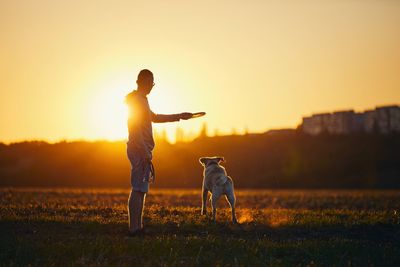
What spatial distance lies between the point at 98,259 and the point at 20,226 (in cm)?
429

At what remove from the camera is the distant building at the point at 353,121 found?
103312 mm

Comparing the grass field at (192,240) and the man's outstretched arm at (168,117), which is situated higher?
the man's outstretched arm at (168,117)

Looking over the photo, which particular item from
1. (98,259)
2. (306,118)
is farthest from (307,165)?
(98,259)

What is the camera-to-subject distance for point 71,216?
14695 millimetres

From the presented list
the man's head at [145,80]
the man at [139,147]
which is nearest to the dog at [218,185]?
the man at [139,147]

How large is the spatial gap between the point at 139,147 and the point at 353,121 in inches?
4069

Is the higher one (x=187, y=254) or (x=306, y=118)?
(x=306, y=118)

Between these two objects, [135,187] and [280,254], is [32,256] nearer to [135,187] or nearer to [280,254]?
[135,187]

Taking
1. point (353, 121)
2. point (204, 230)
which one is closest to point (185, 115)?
point (204, 230)

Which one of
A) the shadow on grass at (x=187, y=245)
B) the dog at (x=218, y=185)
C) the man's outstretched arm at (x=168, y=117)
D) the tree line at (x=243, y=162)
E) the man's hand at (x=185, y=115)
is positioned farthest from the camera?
the tree line at (x=243, y=162)

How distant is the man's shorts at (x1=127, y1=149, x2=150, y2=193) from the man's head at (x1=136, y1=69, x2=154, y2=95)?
1.46 meters

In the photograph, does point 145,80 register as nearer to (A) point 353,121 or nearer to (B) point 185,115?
(B) point 185,115

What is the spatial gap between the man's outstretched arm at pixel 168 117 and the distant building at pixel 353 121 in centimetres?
9204

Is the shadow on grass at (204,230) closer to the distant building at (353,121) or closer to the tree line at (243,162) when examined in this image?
the tree line at (243,162)
